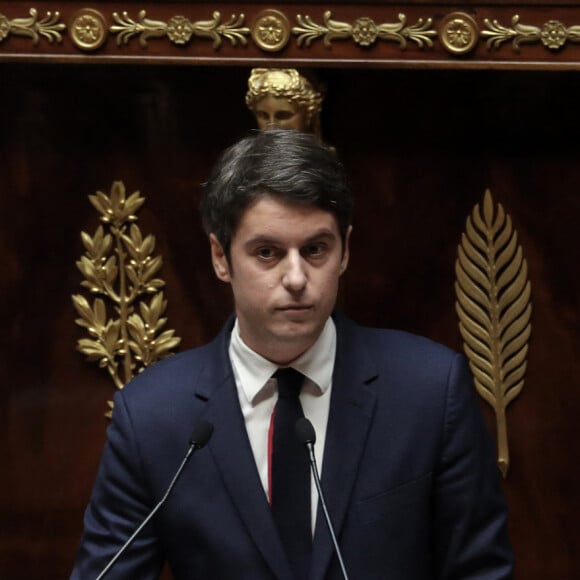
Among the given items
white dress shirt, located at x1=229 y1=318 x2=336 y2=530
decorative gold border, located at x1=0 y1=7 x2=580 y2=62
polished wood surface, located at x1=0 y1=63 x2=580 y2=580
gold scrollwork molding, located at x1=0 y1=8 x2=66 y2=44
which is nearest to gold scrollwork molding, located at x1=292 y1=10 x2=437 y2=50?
decorative gold border, located at x1=0 y1=7 x2=580 y2=62

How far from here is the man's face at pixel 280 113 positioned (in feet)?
7.31

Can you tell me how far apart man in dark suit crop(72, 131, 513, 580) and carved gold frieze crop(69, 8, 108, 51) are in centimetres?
36

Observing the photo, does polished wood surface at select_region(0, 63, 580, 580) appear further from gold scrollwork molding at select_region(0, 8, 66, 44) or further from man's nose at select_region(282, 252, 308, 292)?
man's nose at select_region(282, 252, 308, 292)

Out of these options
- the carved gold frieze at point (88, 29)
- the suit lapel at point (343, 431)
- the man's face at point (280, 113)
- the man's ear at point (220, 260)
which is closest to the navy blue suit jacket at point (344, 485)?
the suit lapel at point (343, 431)

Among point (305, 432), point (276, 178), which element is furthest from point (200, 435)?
point (276, 178)

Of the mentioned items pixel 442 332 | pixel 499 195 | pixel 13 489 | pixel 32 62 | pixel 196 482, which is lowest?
pixel 13 489

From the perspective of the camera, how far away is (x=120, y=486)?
6.44ft

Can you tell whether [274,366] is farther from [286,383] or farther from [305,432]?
[305,432]

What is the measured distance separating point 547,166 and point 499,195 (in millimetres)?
90

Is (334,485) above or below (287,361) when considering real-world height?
below

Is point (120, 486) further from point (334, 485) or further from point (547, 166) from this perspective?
point (547, 166)

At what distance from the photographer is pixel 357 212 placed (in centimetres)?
244

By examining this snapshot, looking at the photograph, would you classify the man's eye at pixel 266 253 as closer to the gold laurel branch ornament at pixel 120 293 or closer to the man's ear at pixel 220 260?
the man's ear at pixel 220 260

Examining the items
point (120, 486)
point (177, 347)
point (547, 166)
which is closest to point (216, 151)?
point (177, 347)
